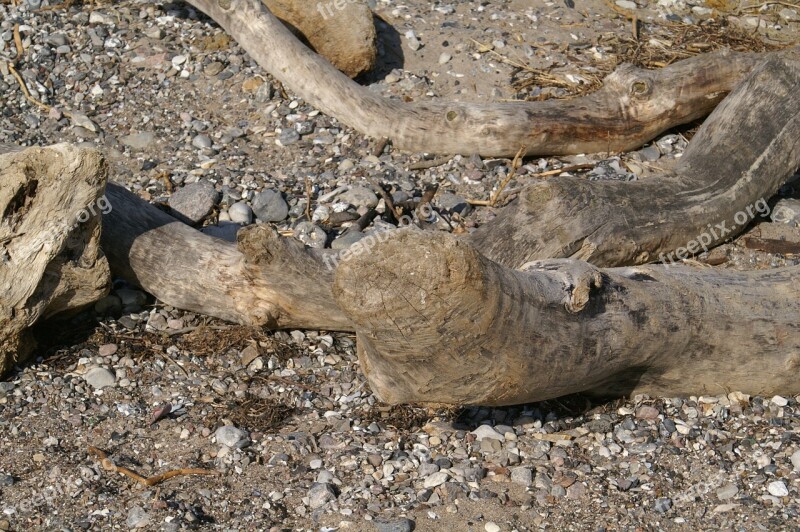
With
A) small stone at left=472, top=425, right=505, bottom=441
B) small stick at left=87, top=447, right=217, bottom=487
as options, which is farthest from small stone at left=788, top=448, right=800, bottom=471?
small stick at left=87, top=447, right=217, bottom=487

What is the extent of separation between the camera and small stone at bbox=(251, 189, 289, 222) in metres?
5.72

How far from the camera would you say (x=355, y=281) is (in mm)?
3258

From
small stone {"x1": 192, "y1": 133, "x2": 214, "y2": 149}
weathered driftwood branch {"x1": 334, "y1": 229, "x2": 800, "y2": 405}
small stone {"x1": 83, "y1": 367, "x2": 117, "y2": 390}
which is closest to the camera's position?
weathered driftwood branch {"x1": 334, "y1": 229, "x2": 800, "y2": 405}

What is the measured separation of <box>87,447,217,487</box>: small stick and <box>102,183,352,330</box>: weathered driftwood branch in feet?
3.14

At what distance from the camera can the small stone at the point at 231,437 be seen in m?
4.09

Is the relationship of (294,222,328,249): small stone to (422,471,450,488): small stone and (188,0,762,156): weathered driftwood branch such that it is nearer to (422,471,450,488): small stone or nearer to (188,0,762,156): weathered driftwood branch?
(188,0,762,156): weathered driftwood branch

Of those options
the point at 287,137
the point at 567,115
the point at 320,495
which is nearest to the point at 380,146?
the point at 287,137

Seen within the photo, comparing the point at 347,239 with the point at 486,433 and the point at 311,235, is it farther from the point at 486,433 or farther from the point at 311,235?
the point at 486,433

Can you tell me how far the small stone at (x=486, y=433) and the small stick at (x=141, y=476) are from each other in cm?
112

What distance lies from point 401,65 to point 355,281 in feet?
14.3

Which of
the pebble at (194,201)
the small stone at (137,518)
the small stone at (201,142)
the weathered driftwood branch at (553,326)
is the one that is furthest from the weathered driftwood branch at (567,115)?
the small stone at (137,518)

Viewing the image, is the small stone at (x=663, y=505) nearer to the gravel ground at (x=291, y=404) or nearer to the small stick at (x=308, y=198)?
the gravel ground at (x=291, y=404)

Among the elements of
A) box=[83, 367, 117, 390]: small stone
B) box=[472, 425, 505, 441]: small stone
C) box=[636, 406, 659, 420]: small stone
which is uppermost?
box=[83, 367, 117, 390]: small stone

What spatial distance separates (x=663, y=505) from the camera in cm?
376
